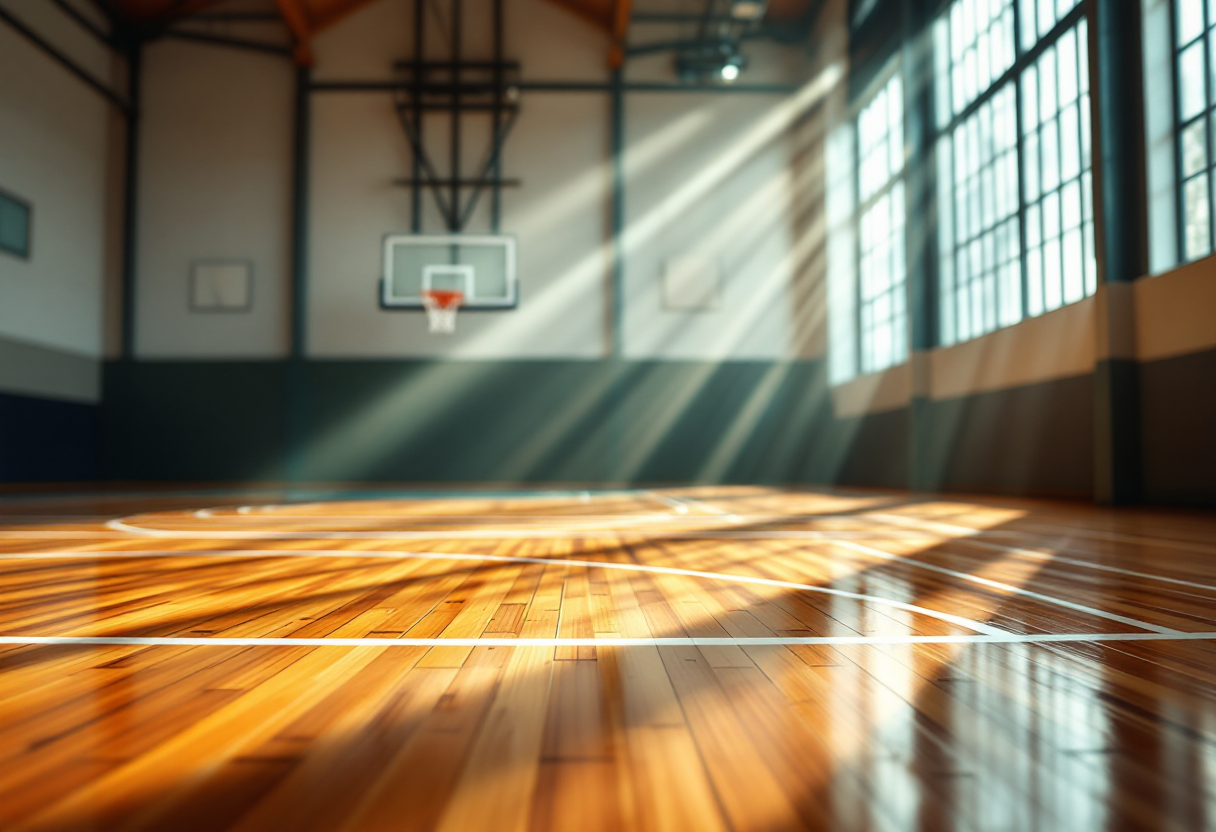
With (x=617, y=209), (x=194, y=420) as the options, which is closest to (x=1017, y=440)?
(x=617, y=209)

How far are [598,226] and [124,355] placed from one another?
6006mm

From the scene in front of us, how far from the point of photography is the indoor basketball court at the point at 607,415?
2.86 ft

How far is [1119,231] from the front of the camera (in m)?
5.15

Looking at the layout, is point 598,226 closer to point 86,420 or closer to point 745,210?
point 745,210

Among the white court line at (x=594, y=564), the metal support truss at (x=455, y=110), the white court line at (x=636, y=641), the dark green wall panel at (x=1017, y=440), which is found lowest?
the white court line at (x=594, y=564)

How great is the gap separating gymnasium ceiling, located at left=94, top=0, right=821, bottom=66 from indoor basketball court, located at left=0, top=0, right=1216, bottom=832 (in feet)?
0.18

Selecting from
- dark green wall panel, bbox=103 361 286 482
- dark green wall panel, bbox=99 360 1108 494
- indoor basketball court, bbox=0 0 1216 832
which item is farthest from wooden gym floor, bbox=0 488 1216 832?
dark green wall panel, bbox=103 361 286 482

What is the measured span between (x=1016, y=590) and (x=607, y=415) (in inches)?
323

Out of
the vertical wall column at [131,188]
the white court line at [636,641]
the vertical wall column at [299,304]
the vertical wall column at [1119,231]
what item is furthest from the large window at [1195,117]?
the vertical wall column at [131,188]

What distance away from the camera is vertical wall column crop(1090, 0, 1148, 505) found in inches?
201

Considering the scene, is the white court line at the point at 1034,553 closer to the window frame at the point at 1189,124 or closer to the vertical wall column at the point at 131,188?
the window frame at the point at 1189,124

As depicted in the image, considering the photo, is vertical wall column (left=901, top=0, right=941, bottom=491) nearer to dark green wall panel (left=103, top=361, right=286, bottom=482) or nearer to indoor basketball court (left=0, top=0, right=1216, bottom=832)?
indoor basketball court (left=0, top=0, right=1216, bottom=832)

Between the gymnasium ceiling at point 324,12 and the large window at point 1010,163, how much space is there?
9.71ft

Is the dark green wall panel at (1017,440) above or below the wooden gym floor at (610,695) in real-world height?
above
